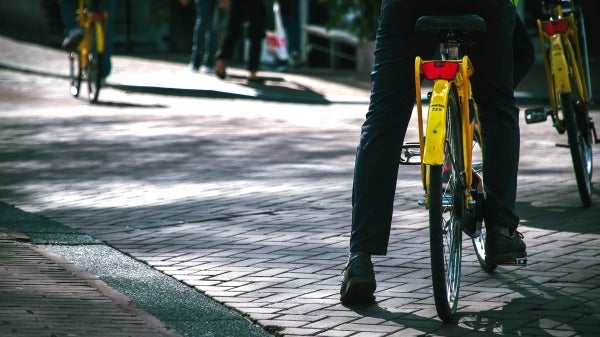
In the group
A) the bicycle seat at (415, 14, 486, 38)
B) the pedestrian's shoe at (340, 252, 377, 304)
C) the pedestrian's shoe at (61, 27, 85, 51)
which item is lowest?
the pedestrian's shoe at (340, 252, 377, 304)

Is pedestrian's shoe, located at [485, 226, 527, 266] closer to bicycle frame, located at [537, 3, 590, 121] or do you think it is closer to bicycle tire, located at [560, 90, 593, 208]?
bicycle tire, located at [560, 90, 593, 208]

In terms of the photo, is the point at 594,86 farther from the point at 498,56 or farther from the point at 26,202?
the point at 498,56

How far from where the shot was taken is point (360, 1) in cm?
1584

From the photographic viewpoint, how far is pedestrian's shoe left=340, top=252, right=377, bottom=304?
436 centimetres

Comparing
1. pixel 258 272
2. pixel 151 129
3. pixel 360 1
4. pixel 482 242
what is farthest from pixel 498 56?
pixel 360 1

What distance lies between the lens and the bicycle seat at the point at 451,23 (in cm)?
410

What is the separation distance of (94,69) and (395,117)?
29.5ft

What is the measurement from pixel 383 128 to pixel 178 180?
3.54 m

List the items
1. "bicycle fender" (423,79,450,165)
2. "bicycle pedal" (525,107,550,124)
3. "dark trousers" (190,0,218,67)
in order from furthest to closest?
Result: "dark trousers" (190,0,218,67)
"bicycle pedal" (525,107,550,124)
"bicycle fender" (423,79,450,165)

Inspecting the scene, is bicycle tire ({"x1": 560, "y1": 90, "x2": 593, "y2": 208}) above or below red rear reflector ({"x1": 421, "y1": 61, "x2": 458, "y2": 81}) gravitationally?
below

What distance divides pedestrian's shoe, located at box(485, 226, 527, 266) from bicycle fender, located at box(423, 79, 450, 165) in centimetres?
65

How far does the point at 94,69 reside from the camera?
1302cm

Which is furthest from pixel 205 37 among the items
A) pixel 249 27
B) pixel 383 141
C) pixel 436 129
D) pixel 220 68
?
pixel 436 129

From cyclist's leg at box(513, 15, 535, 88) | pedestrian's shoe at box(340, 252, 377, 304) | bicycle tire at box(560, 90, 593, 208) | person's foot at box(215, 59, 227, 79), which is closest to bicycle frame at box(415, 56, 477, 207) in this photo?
pedestrian's shoe at box(340, 252, 377, 304)
